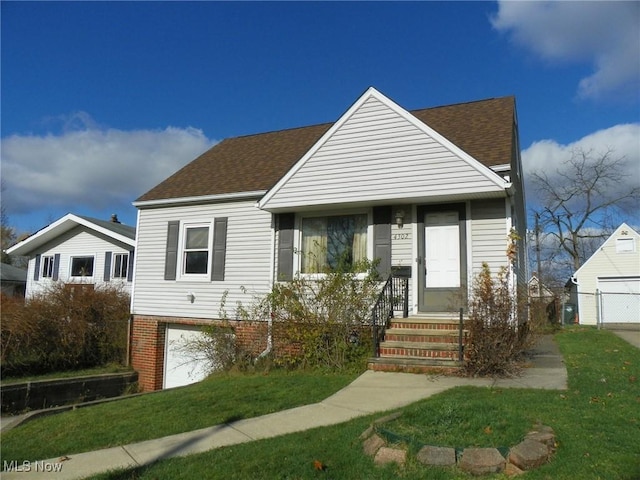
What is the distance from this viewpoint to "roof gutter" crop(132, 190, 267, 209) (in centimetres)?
1248

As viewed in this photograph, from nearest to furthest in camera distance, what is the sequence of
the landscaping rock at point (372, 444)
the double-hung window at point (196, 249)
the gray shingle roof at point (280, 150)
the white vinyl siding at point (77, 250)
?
the landscaping rock at point (372, 444)
the gray shingle roof at point (280, 150)
the double-hung window at point (196, 249)
the white vinyl siding at point (77, 250)

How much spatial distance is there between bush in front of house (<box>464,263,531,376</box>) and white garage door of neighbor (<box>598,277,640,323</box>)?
18675mm

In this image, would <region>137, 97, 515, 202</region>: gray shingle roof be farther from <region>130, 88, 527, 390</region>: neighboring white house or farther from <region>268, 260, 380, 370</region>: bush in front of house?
<region>268, 260, 380, 370</region>: bush in front of house

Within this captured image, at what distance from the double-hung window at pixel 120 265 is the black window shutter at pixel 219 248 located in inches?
374

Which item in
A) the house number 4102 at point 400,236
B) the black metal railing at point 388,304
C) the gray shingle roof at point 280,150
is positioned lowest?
the black metal railing at point 388,304

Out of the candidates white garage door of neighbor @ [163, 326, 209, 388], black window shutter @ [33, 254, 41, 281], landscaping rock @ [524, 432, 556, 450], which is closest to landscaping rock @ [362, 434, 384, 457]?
landscaping rock @ [524, 432, 556, 450]

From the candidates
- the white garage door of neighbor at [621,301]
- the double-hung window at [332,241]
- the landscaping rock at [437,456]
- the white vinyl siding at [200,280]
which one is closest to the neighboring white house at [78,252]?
the white vinyl siding at [200,280]

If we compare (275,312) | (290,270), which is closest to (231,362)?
(275,312)

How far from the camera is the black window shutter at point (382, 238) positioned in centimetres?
1066

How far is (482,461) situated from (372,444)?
1.01 m

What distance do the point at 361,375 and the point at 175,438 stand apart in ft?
11.8

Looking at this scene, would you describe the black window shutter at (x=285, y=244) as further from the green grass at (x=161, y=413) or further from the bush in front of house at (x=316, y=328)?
the green grass at (x=161, y=413)

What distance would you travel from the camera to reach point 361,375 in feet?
26.9

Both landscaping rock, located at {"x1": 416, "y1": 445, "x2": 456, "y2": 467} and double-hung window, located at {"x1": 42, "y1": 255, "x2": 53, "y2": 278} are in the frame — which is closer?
landscaping rock, located at {"x1": 416, "y1": 445, "x2": 456, "y2": 467}
